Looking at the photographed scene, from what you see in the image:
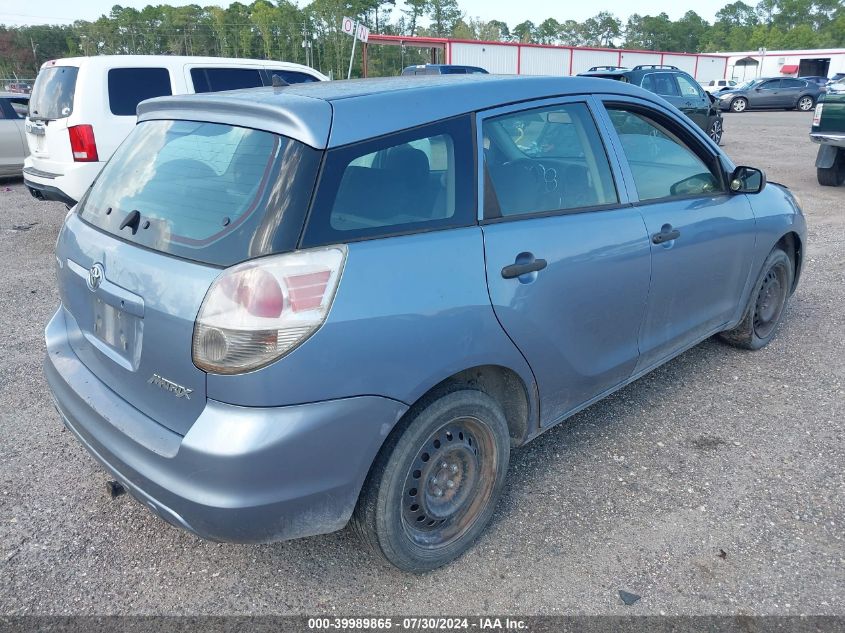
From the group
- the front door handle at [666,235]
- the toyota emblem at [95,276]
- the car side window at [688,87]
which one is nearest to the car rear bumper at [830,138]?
the car side window at [688,87]

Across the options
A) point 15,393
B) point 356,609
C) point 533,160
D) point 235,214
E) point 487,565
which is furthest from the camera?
point 15,393

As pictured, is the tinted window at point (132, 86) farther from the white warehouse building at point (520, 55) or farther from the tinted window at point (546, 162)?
the white warehouse building at point (520, 55)

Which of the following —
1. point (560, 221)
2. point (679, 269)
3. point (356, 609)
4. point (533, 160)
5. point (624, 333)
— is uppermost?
point (533, 160)

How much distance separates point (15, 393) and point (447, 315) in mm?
3025

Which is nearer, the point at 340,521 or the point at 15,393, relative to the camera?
the point at 340,521

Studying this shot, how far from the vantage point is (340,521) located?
2209 millimetres

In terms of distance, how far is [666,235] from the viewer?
322 cm

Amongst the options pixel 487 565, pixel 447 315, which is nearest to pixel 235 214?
pixel 447 315

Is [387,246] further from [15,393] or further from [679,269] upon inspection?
[15,393]

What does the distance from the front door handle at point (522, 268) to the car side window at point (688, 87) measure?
1349 centimetres

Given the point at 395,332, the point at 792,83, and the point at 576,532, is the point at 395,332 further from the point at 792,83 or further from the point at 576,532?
the point at 792,83

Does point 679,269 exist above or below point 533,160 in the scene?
below

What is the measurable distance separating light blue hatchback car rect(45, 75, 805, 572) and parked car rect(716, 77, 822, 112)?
3196 centimetres

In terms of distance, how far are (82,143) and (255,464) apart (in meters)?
6.31
